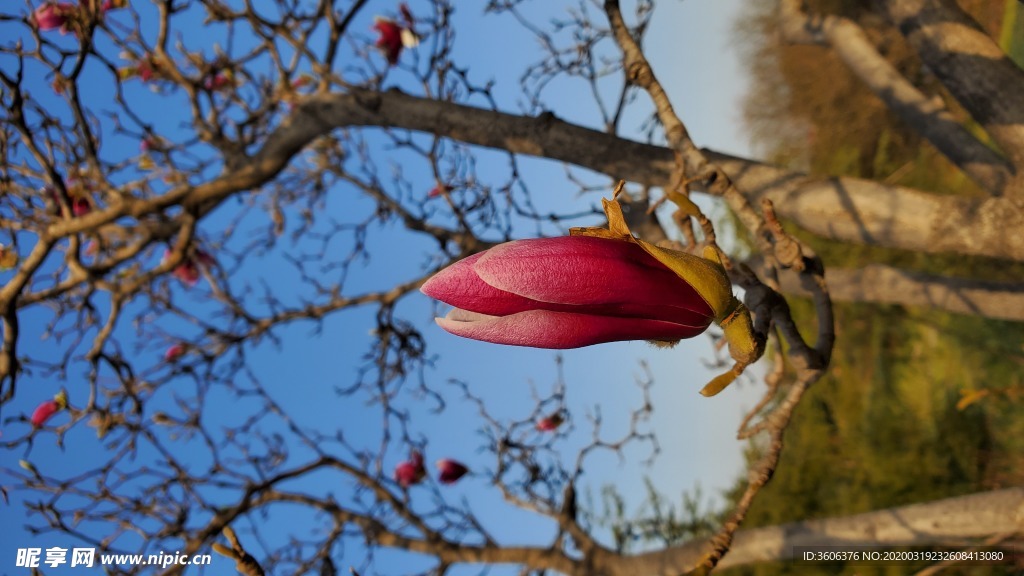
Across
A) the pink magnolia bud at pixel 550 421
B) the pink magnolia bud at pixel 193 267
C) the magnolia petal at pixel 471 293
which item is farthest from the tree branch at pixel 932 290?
the pink magnolia bud at pixel 193 267

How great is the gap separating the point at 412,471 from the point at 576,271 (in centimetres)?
283

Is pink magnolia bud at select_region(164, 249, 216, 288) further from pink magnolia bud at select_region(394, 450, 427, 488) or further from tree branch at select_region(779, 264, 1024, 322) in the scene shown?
tree branch at select_region(779, 264, 1024, 322)

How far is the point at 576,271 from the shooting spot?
29.9 inches

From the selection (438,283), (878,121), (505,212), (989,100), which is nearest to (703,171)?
(438,283)

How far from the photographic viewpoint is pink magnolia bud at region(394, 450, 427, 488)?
132 inches

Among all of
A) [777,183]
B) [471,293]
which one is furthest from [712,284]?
[777,183]

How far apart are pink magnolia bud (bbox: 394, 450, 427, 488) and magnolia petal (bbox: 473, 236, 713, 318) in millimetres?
2782

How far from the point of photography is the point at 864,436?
20.8 ft

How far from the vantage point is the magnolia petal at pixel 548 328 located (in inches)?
31.2

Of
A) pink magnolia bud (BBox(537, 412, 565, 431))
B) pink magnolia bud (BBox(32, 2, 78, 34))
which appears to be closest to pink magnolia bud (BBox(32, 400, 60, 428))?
pink magnolia bud (BBox(32, 2, 78, 34))

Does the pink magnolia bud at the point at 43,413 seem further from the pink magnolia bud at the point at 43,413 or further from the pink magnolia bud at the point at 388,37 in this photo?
the pink magnolia bud at the point at 388,37

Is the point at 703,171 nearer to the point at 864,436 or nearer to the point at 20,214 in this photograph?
the point at 20,214

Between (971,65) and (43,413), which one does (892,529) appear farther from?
(43,413)

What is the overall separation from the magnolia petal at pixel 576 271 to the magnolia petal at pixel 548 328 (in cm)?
4
